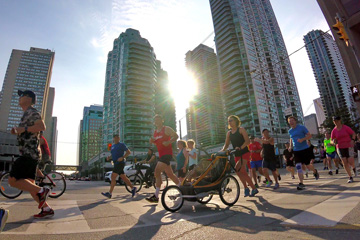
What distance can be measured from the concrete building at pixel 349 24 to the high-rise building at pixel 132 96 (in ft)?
273

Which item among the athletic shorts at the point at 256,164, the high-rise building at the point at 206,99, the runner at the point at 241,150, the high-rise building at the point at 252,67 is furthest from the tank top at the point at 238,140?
the high-rise building at the point at 206,99

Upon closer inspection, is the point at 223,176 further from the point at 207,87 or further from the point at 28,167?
the point at 207,87

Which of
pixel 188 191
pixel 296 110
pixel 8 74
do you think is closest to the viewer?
pixel 188 191

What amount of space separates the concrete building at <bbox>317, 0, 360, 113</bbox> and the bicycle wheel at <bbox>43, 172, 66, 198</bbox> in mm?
18526

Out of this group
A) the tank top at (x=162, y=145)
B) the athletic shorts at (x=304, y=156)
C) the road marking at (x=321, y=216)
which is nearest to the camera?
the road marking at (x=321, y=216)

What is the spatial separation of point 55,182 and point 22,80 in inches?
5763

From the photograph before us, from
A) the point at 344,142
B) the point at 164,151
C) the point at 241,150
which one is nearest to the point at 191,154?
the point at 164,151

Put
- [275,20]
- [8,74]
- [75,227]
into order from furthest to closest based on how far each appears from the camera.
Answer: [8,74] < [275,20] < [75,227]

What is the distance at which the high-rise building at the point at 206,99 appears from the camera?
392ft

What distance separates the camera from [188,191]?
3615mm

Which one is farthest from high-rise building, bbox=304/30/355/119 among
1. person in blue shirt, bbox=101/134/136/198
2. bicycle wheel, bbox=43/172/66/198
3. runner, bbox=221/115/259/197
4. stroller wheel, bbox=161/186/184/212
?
bicycle wheel, bbox=43/172/66/198

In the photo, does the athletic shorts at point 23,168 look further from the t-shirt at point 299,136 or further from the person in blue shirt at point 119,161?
the t-shirt at point 299,136

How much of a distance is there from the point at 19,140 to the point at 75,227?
1704 mm

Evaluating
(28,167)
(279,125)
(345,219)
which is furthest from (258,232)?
(279,125)
